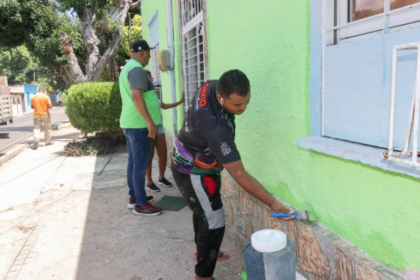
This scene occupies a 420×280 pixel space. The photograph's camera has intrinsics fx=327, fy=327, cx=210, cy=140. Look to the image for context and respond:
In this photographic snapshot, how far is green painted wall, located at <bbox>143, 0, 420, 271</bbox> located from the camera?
4.74 ft

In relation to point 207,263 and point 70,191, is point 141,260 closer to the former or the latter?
point 207,263

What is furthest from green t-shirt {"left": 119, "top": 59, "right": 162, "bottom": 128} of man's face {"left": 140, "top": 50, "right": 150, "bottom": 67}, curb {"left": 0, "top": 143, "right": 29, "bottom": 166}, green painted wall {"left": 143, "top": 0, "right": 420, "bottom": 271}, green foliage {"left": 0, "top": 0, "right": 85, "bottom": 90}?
green foliage {"left": 0, "top": 0, "right": 85, "bottom": 90}

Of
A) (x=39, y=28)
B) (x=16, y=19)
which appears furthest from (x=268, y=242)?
(x=16, y=19)

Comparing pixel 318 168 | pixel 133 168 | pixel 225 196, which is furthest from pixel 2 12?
pixel 318 168

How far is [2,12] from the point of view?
13.0 metres

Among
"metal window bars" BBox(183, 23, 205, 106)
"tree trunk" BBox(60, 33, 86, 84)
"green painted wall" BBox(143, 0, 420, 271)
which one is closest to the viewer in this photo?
"green painted wall" BBox(143, 0, 420, 271)

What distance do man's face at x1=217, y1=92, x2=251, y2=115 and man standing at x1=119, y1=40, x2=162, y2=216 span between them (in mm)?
1831

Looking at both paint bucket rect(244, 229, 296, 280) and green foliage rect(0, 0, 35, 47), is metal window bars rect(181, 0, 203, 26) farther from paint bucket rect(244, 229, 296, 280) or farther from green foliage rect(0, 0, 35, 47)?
green foliage rect(0, 0, 35, 47)

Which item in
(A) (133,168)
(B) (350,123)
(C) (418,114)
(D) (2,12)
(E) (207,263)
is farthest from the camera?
(D) (2,12)

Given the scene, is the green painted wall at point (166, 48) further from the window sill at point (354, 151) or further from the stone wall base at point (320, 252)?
the window sill at point (354, 151)

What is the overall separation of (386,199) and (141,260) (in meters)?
2.28

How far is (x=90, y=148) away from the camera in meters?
8.74

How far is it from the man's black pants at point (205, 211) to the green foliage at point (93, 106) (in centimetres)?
696

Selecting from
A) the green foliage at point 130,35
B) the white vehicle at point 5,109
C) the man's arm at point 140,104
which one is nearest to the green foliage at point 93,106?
the white vehicle at point 5,109
